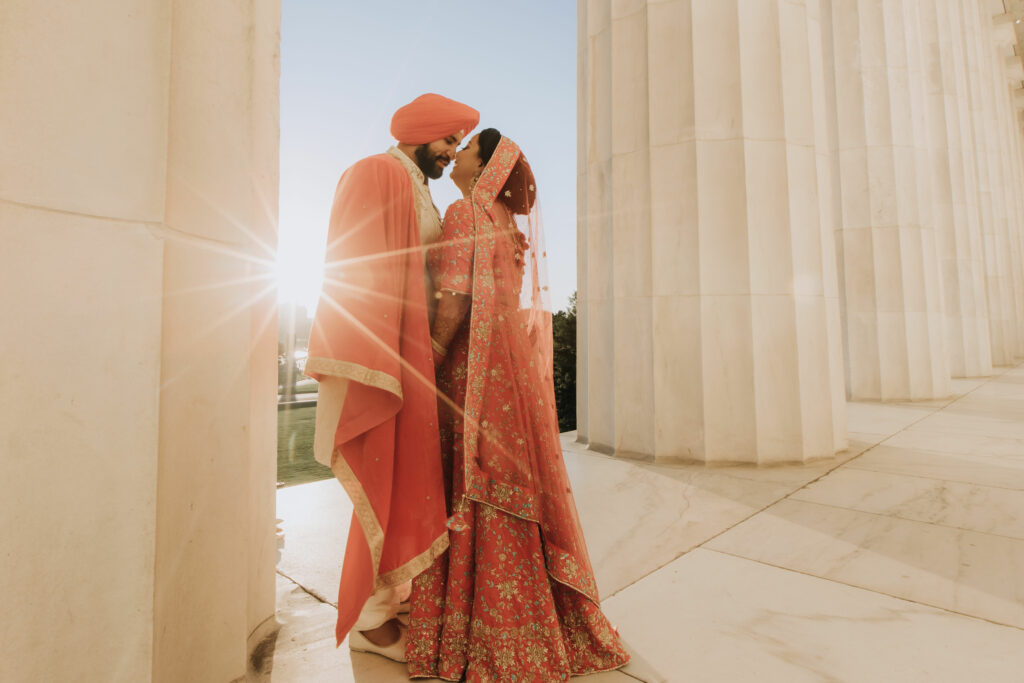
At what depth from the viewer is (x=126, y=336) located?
1303 millimetres

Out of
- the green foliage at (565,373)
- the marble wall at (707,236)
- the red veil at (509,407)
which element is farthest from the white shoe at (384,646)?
the green foliage at (565,373)

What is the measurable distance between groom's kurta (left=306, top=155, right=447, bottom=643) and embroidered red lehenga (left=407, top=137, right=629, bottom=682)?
145mm

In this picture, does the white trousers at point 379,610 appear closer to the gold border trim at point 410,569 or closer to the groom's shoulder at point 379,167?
the gold border trim at point 410,569

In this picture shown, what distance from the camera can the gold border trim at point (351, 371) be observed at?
1719 millimetres

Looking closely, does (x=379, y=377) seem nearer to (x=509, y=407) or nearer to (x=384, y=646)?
(x=509, y=407)

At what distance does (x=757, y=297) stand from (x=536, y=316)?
11.3ft

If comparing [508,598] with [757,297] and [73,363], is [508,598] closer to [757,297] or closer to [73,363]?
[73,363]

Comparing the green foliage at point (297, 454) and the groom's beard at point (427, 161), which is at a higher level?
the groom's beard at point (427, 161)

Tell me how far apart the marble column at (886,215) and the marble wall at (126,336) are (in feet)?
31.8

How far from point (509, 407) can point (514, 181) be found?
975mm

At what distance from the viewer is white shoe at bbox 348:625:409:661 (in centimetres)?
193

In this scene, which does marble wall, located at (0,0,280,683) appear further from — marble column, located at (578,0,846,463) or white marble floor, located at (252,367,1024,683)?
marble column, located at (578,0,846,463)

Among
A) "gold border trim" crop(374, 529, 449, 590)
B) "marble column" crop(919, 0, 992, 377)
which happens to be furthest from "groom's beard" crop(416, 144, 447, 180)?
"marble column" crop(919, 0, 992, 377)

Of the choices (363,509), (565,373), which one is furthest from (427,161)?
(565,373)
